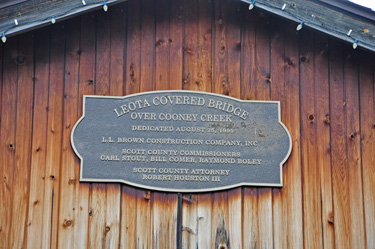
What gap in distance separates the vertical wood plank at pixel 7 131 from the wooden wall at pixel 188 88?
12 mm

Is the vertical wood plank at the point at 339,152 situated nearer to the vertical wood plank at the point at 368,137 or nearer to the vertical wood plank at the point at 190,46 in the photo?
the vertical wood plank at the point at 368,137

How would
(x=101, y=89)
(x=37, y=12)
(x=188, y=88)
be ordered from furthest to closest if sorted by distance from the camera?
(x=188, y=88)
(x=101, y=89)
(x=37, y=12)

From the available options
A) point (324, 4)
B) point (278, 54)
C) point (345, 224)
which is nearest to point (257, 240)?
point (345, 224)

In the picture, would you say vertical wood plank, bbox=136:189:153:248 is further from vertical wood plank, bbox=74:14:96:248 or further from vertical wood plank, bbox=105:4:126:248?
Result: vertical wood plank, bbox=74:14:96:248

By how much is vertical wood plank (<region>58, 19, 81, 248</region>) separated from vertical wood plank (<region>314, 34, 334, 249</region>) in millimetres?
2812

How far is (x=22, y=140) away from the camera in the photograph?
6.68m

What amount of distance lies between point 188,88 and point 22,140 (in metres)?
2.04

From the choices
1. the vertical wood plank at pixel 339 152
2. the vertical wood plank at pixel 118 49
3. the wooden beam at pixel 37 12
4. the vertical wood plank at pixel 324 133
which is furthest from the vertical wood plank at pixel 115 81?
the vertical wood plank at pixel 339 152

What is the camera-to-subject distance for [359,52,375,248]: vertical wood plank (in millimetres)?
6859

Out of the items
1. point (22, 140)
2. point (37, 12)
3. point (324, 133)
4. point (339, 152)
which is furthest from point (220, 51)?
point (22, 140)

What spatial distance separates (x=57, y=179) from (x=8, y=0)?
2.06m

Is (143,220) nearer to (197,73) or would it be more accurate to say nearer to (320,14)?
(197,73)

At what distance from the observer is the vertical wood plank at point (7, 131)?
6480mm

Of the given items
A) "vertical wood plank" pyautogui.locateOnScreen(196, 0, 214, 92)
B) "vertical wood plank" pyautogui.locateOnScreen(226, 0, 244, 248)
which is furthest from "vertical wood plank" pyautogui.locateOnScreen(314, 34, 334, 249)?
"vertical wood plank" pyautogui.locateOnScreen(196, 0, 214, 92)
